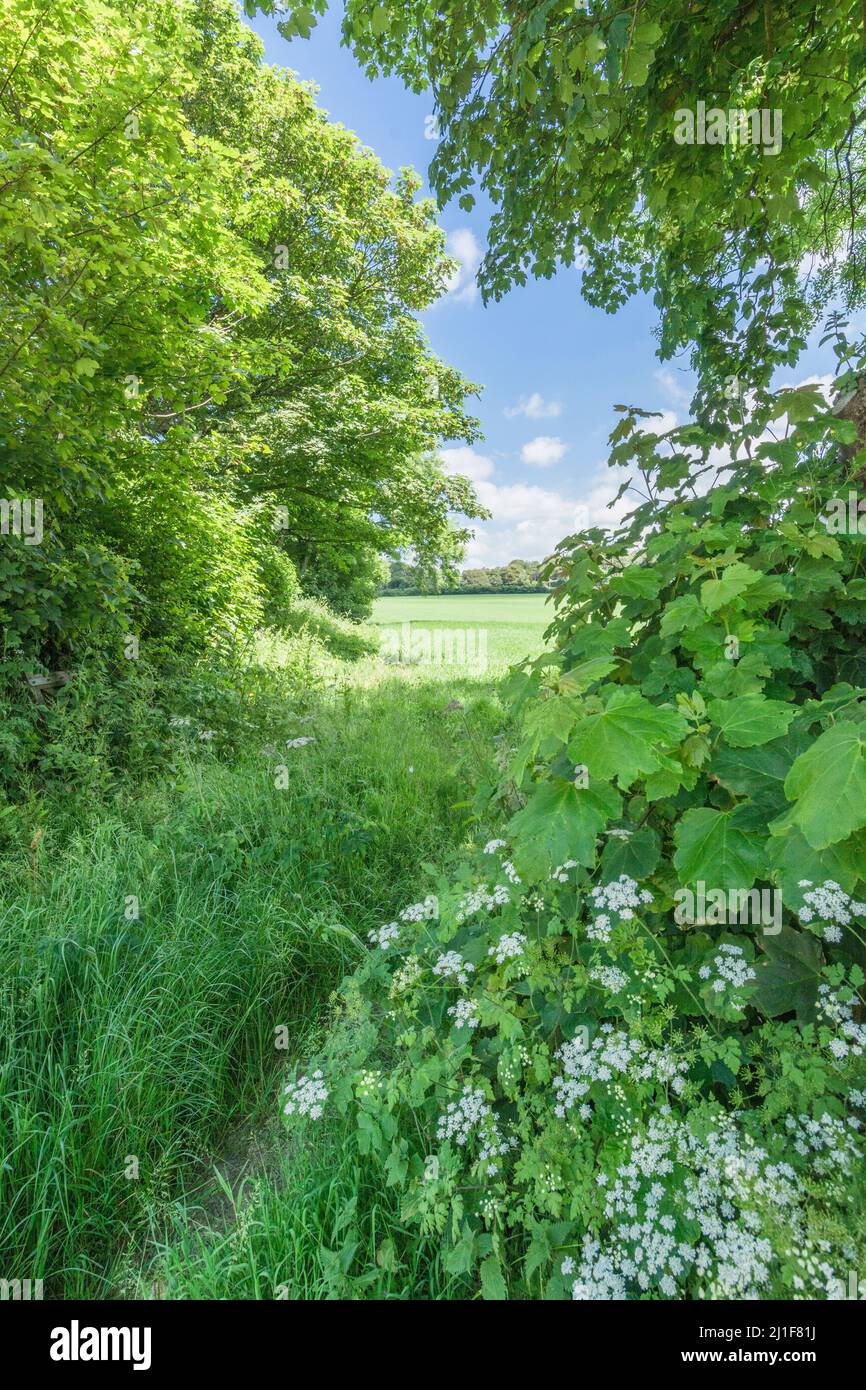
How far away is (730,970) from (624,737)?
0.78m

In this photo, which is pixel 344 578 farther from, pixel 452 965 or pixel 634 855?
pixel 634 855

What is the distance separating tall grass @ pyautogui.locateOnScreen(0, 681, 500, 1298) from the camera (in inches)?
79.7

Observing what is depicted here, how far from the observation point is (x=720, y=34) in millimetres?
3047

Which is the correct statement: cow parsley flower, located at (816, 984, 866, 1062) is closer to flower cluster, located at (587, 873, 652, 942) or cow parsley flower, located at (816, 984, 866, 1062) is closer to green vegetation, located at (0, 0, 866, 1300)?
green vegetation, located at (0, 0, 866, 1300)

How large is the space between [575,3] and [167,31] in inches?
386

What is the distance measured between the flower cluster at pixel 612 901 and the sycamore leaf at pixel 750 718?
53 centimetres

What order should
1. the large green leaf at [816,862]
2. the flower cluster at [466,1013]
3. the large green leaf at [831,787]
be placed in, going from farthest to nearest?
the flower cluster at [466,1013] < the large green leaf at [816,862] < the large green leaf at [831,787]

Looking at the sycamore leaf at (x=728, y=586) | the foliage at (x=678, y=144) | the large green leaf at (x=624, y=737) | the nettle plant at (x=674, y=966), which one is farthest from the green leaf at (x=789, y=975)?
the foliage at (x=678, y=144)

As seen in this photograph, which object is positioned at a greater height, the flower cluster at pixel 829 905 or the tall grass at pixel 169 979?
the flower cluster at pixel 829 905

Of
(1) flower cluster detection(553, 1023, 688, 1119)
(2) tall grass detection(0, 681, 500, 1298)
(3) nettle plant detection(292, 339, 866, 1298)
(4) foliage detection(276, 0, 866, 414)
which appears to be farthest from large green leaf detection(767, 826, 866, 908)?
(4) foliage detection(276, 0, 866, 414)

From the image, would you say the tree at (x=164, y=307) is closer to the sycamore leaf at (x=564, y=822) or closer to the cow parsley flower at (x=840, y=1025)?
the sycamore leaf at (x=564, y=822)

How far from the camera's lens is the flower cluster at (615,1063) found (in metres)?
1.50

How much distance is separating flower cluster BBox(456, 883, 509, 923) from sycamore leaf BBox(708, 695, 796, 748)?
39.3 inches
